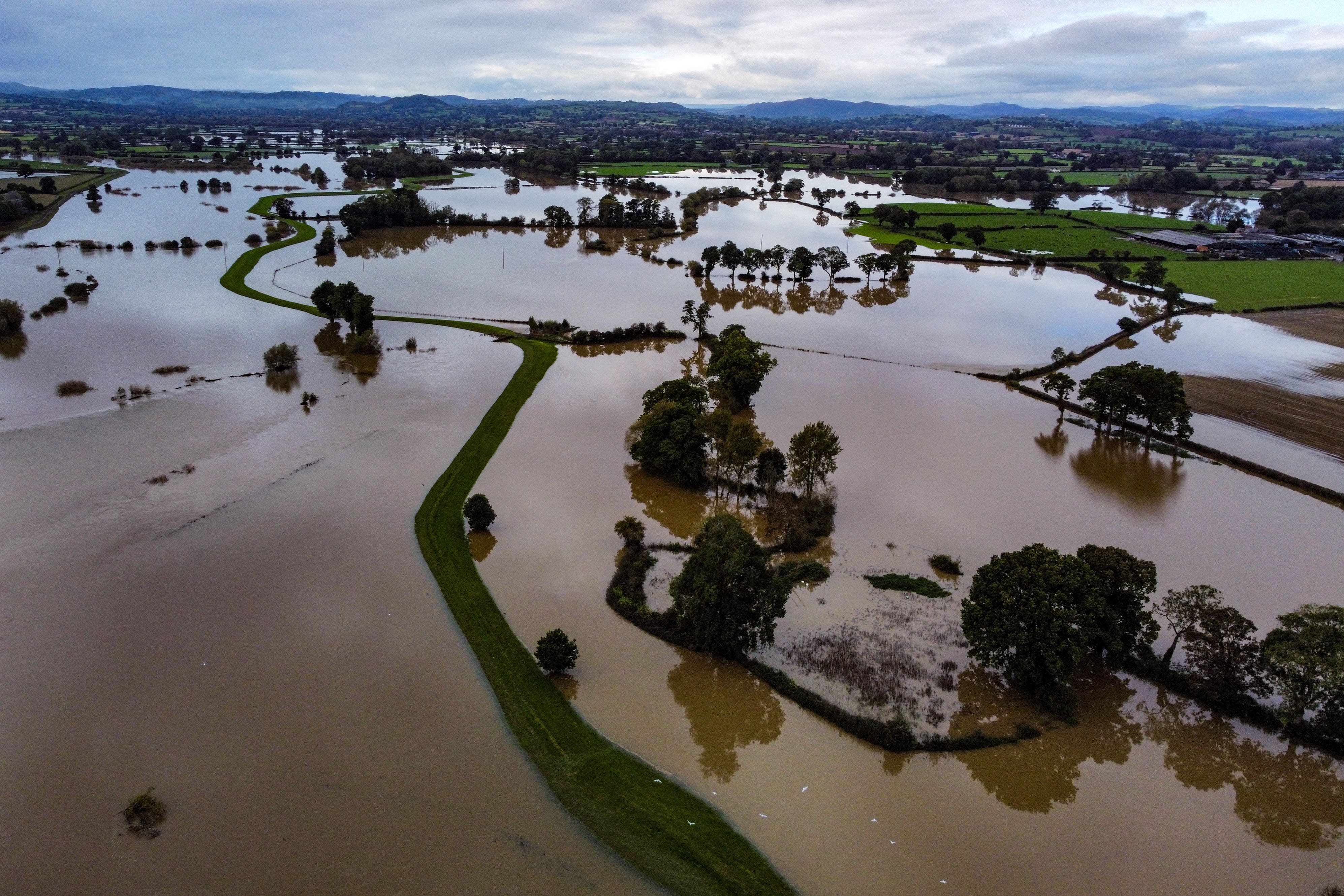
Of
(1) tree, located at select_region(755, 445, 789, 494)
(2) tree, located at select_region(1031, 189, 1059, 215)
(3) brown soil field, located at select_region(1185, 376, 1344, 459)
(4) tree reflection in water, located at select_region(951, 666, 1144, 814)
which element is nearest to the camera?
(4) tree reflection in water, located at select_region(951, 666, 1144, 814)

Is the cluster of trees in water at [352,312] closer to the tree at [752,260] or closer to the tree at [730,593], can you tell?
the tree at [752,260]

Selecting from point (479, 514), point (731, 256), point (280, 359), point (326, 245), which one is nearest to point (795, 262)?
point (731, 256)

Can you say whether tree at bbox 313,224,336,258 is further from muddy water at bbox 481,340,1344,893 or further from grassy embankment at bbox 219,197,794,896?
grassy embankment at bbox 219,197,794,896

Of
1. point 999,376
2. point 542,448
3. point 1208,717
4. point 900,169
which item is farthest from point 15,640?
point 900,169

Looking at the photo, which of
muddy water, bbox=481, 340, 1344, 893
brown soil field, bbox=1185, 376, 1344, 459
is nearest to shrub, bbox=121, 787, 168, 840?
muddy water, bbox=481, 340, 1344, 893

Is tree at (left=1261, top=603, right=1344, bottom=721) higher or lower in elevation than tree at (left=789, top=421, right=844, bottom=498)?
lower

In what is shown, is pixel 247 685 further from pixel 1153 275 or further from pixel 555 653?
pixel 1153 275

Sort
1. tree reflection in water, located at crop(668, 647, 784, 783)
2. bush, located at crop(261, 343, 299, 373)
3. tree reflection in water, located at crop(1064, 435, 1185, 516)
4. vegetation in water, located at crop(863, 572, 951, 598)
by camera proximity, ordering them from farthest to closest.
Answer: bush, located at crop(261, 343, 299, 373)
tree reflection in water, located at crop(1064, 435, 1185, 516)
vegetation in water, located at crop(863, 572, 951, 598)
tree reflection in water, located at crop(668, 647, 784, 783)

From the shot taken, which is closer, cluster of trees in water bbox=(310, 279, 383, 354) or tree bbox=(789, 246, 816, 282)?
cluster of trees in water bbox=(310, 279, 383, 354)
